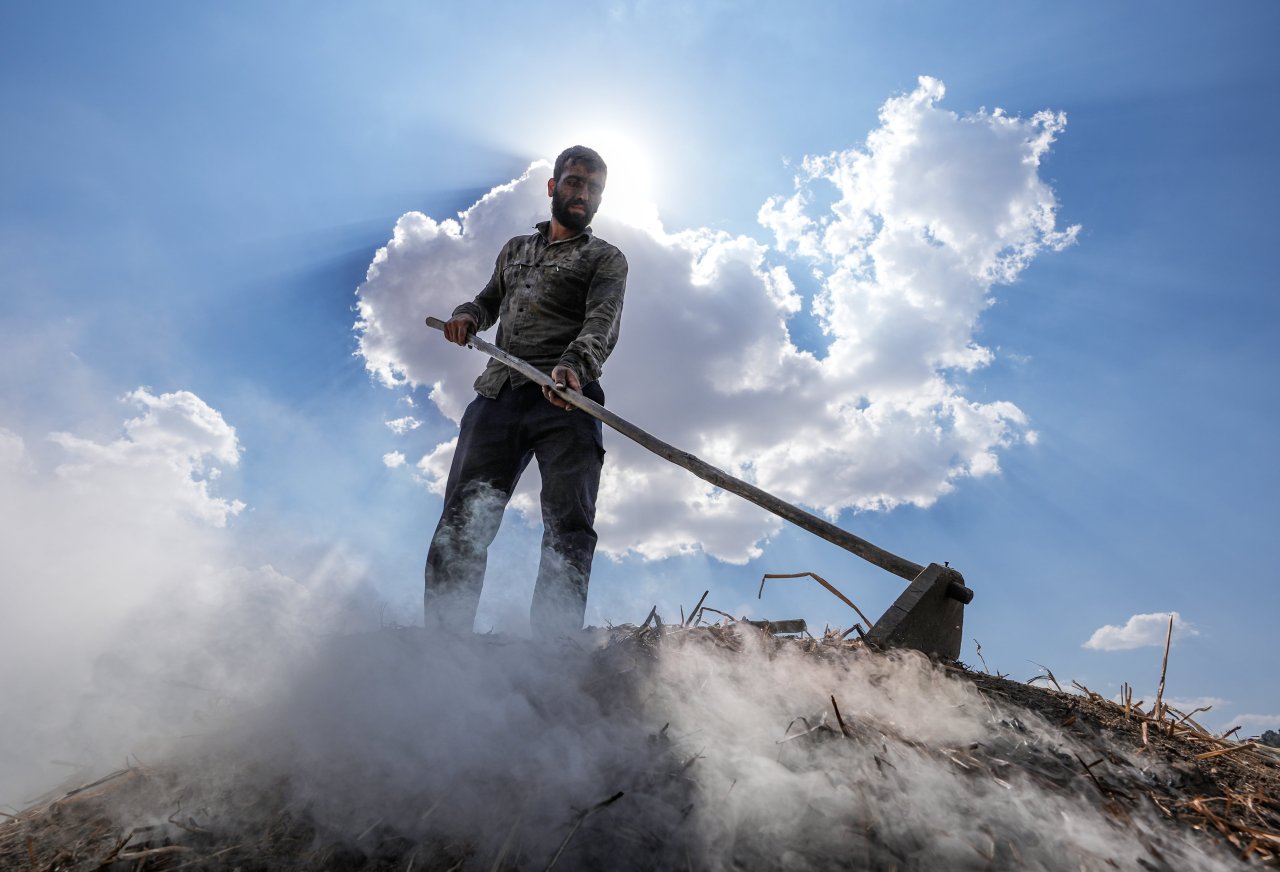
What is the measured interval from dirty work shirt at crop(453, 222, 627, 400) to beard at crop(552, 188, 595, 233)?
2.7 inches

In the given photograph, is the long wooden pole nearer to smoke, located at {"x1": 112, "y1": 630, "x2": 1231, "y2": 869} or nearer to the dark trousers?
the dark trousers

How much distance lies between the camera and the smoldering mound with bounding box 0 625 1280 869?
162 cm

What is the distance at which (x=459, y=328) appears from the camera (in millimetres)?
4836

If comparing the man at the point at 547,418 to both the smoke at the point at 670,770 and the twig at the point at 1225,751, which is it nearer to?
the smoke at the point at 670,770

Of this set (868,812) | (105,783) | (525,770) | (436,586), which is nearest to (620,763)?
(525,770)

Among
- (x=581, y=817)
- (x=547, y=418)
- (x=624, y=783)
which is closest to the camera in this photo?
(x=581, y=817)

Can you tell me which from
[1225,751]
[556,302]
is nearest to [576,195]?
[556,302]

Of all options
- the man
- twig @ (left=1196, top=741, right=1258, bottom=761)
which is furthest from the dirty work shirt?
twig @ (left=1196, top=741, right=1258, bottom=761)

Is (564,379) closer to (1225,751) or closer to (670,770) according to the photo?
(670,770)

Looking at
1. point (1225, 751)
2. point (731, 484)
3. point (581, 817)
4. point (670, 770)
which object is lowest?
point (581, 817)

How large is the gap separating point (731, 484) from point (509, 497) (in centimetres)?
134

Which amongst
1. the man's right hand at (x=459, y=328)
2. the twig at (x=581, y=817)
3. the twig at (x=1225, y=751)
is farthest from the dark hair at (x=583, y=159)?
the twig at (x=1225, y=751)

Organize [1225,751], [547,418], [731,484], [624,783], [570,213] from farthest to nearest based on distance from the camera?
1. [570,213]
2. [547,418]
3. [731,484]
4. [1225,751]
5. [624,783]

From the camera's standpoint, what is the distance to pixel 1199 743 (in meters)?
2.47
